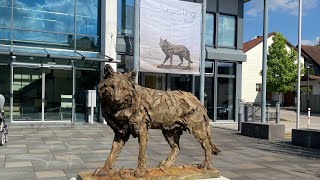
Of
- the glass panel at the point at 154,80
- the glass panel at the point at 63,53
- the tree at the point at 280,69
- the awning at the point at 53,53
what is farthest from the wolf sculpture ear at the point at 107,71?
the tree at the point at 280,69

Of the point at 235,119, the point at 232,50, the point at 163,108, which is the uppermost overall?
the point at 232,50

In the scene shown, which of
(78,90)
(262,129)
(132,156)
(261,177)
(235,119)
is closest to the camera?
(261,177)

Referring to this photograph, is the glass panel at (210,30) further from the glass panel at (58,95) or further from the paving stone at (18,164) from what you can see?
the paving stone at (18,164)

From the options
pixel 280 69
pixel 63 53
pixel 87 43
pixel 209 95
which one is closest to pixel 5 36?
pixel 63 53

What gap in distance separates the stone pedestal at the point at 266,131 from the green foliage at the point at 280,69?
19.9 m

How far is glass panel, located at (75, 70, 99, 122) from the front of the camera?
19469 mm

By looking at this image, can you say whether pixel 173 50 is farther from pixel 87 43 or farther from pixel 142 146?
pixel 142 146

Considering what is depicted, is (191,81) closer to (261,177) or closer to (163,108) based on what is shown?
(261,177)

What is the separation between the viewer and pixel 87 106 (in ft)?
62.6

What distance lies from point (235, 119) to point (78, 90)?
10138 mm

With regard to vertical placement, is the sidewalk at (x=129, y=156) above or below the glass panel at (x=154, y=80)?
below

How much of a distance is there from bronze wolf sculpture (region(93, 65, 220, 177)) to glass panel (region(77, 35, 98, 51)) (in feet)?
48.5

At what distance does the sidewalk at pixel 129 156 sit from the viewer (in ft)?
25.0

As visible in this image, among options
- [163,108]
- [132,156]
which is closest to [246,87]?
[132,156]
